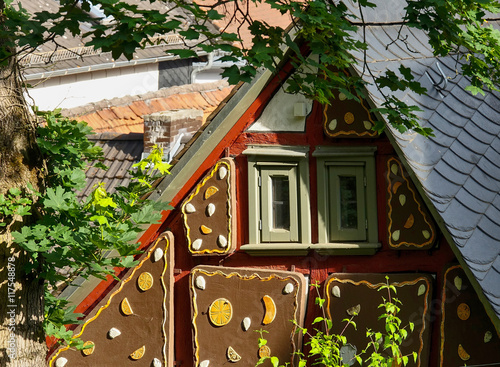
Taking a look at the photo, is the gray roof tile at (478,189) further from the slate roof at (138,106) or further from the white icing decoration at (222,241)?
the slate roof at (138,106)

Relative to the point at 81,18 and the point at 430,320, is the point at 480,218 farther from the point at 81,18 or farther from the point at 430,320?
the point at 81,18

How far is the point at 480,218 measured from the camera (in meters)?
6.99

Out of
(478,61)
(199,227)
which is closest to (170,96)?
(199,227)

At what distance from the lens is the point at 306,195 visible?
7.68 meters

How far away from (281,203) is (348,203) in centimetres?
56

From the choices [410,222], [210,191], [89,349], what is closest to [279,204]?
[210,191]

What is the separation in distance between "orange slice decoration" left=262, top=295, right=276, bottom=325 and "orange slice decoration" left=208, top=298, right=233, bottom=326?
30 centimetres

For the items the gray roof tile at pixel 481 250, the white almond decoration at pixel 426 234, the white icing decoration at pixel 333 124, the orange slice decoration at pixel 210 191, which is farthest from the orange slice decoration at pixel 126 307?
the gray roof tile at pixel 481 250

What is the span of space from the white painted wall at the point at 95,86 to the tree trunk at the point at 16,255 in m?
10.8

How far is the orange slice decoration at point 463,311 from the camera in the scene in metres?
6.95

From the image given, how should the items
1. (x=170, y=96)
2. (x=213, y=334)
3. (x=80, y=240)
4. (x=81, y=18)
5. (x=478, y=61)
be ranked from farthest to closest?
(x=170, y=96) < (x=213, y=334) < (x=478, y=61) < (x=80, y=240) < (x=81, y=18)

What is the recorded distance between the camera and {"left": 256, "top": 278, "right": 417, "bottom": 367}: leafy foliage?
21.0 ft

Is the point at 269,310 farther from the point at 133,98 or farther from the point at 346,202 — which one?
the point at 133,98

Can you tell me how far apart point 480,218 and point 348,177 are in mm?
1204
